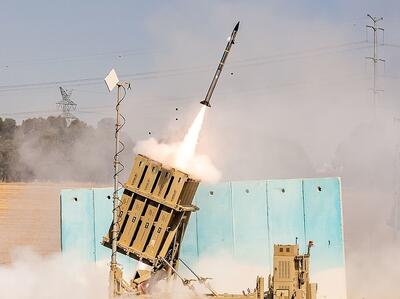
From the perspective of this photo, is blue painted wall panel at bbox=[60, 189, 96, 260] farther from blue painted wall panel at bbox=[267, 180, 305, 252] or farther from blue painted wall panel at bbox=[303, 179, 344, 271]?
blue painted wall panel at bbox=[303, 179, 344, 271]

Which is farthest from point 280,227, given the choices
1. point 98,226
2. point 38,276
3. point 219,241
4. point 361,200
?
point 361,200

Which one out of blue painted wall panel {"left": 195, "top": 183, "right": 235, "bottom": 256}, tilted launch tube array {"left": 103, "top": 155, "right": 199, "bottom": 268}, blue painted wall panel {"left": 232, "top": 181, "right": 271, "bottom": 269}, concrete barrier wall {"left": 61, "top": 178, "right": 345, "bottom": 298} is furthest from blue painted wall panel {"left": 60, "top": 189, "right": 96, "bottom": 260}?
tilted launch tube array {"left": 103, "top": 155, "right": 199, "bottom": 268}

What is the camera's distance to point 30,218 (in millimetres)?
37094

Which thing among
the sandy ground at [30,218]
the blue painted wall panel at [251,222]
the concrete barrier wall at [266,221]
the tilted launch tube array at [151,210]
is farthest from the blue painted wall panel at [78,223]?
the sandy ground at [30,218]

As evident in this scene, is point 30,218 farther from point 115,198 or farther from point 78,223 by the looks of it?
point 115,198

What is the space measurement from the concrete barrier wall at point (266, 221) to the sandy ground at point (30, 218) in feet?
34.0

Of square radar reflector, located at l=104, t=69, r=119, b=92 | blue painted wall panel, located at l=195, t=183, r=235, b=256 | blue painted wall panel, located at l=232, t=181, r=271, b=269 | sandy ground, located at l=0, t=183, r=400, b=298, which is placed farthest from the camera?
sandy ground, located at l=0, t=183, r=400, b=298

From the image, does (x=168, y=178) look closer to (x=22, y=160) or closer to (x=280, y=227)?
(x=280, y=227)

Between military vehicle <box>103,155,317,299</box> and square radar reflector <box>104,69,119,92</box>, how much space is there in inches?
68.6

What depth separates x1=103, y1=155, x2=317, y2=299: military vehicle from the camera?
15.2 metres

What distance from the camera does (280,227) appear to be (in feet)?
64.2

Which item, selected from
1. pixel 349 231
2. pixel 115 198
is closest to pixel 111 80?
pixel 115 198

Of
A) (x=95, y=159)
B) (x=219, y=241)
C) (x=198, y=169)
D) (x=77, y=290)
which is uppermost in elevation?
(x=95, y=159)

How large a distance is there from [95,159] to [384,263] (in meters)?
30.2
